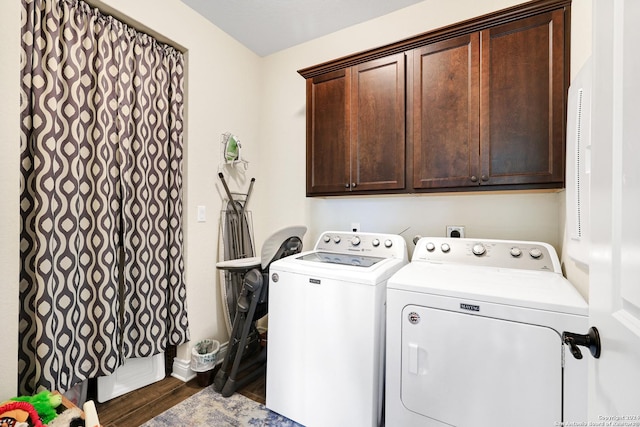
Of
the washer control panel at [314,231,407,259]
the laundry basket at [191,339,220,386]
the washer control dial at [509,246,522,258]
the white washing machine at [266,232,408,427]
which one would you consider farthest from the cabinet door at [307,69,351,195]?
Result: the laundry basket at [191,339,220,386]

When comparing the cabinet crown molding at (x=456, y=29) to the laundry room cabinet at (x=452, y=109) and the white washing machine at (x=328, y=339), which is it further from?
the white washing machine at (x=328, y=339)

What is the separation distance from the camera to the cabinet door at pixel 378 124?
1.82m

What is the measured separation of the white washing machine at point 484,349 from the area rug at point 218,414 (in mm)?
781

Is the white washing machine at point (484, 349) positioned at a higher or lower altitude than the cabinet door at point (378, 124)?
lower

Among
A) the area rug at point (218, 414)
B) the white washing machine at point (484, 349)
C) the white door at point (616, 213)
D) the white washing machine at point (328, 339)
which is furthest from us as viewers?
the area rug at point (218, 414)

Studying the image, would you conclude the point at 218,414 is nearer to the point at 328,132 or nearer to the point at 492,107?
the point at 328,132

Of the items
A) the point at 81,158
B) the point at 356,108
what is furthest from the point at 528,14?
the point at 81,158

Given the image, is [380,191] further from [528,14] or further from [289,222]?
[528,14]

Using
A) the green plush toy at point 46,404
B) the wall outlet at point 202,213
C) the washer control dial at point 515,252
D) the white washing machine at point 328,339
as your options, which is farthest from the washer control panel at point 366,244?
the green plush toy at point 46,404

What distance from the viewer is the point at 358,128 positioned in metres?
1.97

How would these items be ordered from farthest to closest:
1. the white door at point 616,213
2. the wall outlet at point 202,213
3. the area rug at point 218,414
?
the wall outlet at point 202,213
the area rug at point 218,414
the white door at point 616,213

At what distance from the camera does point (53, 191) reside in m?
1.44

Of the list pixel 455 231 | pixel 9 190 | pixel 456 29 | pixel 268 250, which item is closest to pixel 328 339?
pixel 268 250

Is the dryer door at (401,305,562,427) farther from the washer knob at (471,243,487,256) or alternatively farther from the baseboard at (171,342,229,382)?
the baseboard at (171,342,229,382)
